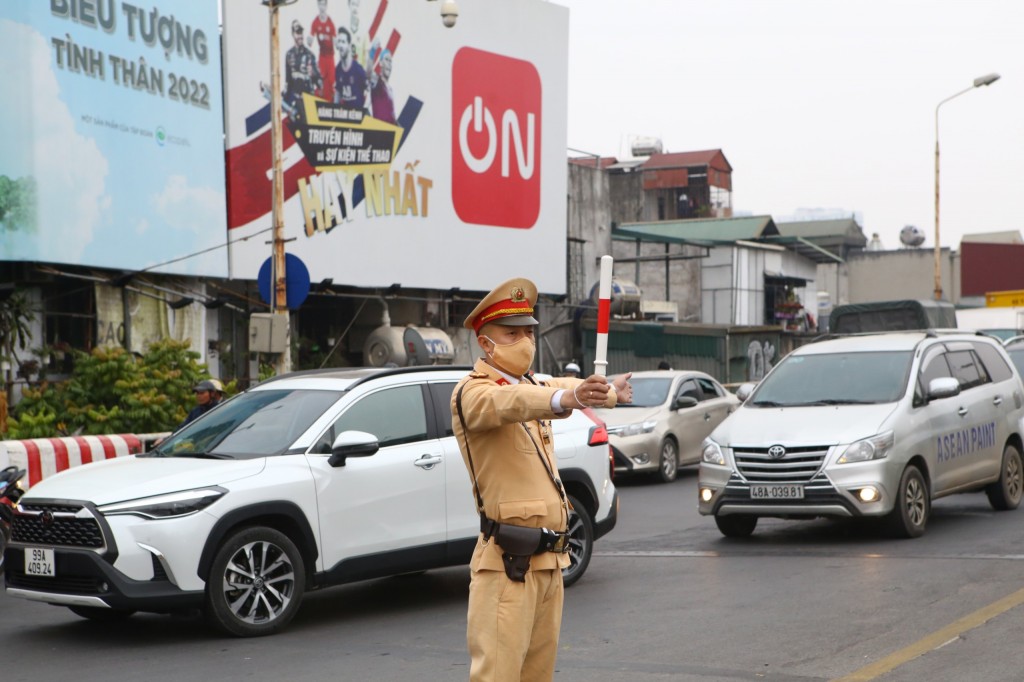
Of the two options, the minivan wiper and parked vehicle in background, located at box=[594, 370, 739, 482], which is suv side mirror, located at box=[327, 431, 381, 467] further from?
parked vehicle in background, located at box=[594, 370, 739, 482]

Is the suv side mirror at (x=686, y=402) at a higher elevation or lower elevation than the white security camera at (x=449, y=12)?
lower

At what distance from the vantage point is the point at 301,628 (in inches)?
346

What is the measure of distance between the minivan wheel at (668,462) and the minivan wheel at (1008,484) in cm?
616

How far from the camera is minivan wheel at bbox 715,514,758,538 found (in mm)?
12547

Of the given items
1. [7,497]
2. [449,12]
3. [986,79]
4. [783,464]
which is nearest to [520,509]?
[783,464]

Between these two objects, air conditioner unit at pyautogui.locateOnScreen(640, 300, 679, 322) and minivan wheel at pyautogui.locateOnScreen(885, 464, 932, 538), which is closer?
minivan wheel at pyautogui.locateOnScreen(885, 464, 932, 538)

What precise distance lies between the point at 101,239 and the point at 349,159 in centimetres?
780

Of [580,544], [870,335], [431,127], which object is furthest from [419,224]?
[580,544]

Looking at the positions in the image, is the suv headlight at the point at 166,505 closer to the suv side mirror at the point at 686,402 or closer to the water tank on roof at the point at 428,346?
the suv side mirror at the point at 686,402

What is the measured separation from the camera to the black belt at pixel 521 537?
482 cm

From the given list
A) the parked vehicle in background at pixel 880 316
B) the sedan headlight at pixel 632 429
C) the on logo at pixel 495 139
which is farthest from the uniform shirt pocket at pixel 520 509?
the on logo at pixel 495 139

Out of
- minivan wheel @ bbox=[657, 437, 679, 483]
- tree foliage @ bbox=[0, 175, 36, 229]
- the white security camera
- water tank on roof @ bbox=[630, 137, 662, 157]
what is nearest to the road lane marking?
minivan wheel @ bbox=[657, 437, 679, 483]

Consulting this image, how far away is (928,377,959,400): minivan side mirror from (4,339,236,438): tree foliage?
11.8 meters

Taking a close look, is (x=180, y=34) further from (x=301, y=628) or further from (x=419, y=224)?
(x=301, y=628)
